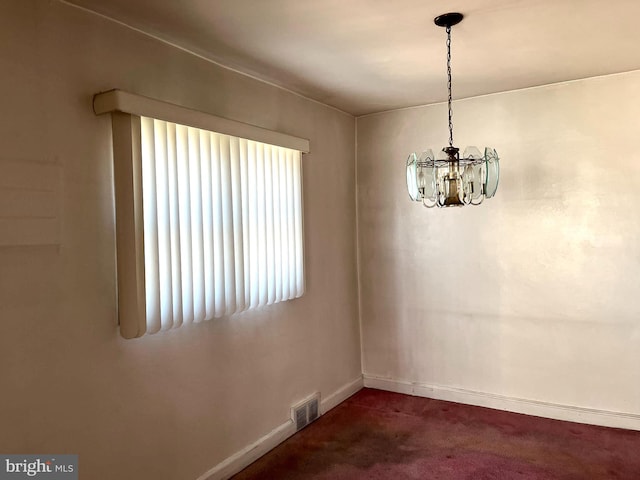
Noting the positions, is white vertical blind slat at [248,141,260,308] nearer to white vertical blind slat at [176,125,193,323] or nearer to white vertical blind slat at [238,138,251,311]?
white vertical blind slat at [238,138,251,311]

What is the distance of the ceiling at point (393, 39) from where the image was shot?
2.23m

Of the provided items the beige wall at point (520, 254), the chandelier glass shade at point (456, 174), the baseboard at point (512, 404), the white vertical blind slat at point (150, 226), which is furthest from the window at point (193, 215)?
the baseboard at point (512, 404)

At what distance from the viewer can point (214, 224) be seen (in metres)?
2.67

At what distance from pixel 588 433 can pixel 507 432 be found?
1.81 feet

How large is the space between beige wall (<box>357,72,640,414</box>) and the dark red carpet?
0.31 metres

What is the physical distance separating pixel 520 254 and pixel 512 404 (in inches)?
46.9

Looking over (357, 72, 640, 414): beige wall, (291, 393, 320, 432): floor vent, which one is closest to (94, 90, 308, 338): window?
(291, 393, 320, 432): floor vent

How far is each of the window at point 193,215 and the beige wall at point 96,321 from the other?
0.38ft

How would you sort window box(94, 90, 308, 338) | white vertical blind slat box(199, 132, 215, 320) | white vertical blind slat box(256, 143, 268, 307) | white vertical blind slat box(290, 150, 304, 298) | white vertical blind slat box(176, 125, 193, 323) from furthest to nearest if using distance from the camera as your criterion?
white vertical blind slat box(290, 150, 304, 298)
white vertical blind slat box(256, 143, 268, 307)
white vertical blind slat box(199, 132, 215, 320)
white vertical blind slat box(176, 125, 193, 323)
window box(94, 90, 308, 338)

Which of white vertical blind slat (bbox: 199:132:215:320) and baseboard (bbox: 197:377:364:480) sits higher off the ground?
white vertical blind slat (bbox: 199:132:215:320)

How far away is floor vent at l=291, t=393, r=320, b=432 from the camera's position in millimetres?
3494

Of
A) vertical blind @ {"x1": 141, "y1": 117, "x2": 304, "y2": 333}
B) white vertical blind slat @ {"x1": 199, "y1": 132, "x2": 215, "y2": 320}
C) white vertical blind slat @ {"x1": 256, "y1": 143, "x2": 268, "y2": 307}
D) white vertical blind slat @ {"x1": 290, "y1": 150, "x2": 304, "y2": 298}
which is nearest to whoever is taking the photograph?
vertical blind @ {"x1": 141, "y1": 117, "x2": 304, "y2": 333}

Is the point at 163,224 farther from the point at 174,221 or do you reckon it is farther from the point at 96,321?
the point at 96,321

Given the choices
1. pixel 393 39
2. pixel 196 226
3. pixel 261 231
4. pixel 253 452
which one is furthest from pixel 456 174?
pixel 253 452
